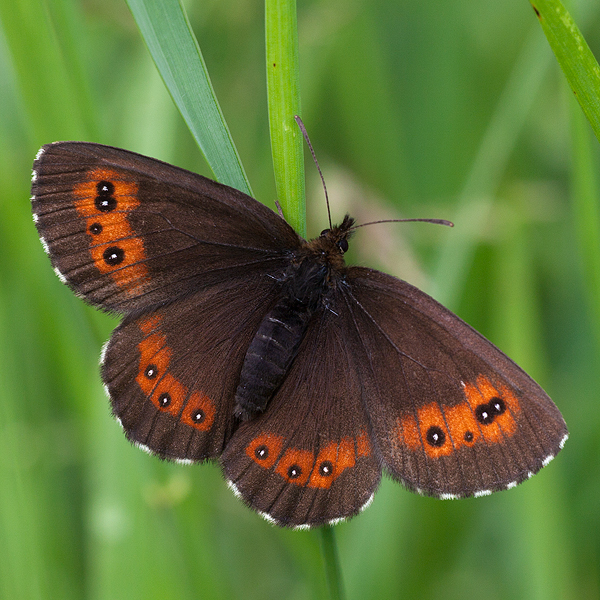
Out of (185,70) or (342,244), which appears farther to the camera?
(342,244)

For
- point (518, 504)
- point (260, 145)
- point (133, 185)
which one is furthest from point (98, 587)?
point (260, 145)

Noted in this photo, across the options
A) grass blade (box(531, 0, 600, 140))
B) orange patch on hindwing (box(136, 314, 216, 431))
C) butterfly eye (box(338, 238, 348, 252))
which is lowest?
orange patch on hindwing (box(136, 314, 216, 431))

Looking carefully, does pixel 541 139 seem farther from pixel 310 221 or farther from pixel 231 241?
pixel 231 241

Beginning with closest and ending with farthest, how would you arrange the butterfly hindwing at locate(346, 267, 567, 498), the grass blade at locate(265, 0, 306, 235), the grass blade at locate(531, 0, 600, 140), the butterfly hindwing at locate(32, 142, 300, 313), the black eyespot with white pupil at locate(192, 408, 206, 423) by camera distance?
the grass blade at locate(531, 0, 600, 140) → the grass blade at locate(265, 0, 306, 235) → the butterfly hindwing at locate(346, 267, 567, 498) → the butterfly hindwing at locate(32, 142, 300, 313) → the black eyespot with white pupil at locate(192, 408, 206, 423)

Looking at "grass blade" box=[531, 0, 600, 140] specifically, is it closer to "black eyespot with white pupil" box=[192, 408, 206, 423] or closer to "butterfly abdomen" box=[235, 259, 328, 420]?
"butterfly abdomen" box=[235, 259, 328, 420]

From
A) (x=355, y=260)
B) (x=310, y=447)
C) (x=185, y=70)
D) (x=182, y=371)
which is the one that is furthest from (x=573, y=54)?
(x=355, y=260)

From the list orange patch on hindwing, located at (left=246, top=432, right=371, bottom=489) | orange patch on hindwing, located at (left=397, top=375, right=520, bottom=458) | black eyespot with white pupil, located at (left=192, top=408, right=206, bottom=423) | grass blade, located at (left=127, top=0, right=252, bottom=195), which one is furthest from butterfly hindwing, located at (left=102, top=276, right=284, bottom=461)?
grass blade, located at (left=127, top=0, right=252, bottom=195)

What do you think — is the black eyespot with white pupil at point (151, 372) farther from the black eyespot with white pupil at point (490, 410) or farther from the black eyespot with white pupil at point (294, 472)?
the black eyespot with white pupil at point (490, 410)

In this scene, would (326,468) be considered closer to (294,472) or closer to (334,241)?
(294,472)
